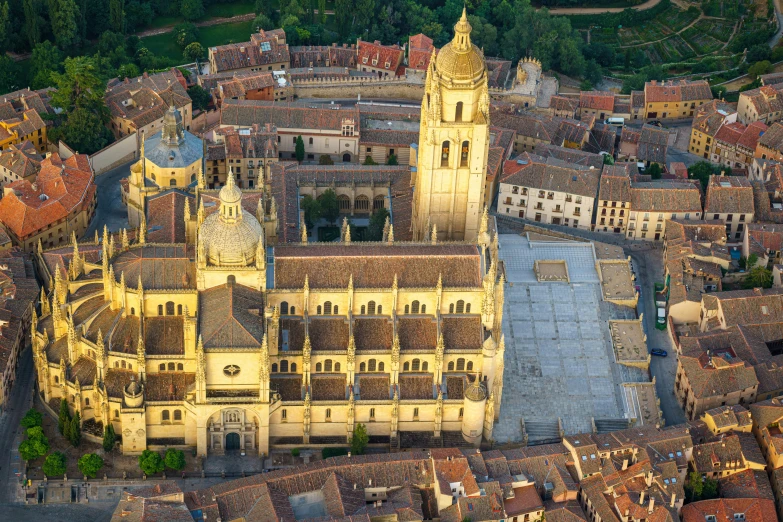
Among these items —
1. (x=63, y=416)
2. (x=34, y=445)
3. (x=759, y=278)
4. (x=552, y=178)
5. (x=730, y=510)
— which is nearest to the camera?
(x=730, y=510)

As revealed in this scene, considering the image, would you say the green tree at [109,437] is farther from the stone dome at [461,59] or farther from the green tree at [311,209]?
the stone dome at [461,59]

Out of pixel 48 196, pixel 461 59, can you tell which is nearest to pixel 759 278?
pixel 461 59

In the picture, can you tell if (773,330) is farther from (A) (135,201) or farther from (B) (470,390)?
(A) (135,201)

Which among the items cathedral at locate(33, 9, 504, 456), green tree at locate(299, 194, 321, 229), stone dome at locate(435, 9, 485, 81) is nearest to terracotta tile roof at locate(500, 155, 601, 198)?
green tree at locate(299, 194, 321, 229)

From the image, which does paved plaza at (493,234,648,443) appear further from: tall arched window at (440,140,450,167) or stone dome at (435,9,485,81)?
stone dome at (435,9,485,81)

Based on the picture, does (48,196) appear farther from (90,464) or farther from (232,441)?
(232,441)

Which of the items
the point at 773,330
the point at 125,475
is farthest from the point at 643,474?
the point at 125,475
